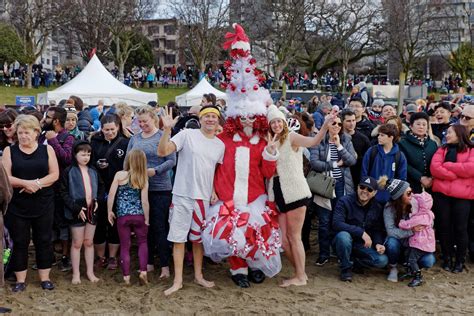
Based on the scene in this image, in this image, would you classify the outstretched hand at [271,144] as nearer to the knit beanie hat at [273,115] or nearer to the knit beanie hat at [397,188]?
the knit beanie hat at [273,115]

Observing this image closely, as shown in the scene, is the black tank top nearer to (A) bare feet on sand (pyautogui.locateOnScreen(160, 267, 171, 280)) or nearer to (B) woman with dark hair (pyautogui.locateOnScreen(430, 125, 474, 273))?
(A) bare feet on sand (pyautogui.locateOnScreen(160, 267, 171, 280))

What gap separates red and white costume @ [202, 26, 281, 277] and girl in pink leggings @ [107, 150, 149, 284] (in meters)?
0.71

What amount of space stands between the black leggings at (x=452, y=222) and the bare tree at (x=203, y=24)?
35448 mm

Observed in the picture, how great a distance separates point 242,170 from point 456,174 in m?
2.46

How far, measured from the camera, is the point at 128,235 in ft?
17.7

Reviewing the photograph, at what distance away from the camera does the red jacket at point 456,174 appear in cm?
568

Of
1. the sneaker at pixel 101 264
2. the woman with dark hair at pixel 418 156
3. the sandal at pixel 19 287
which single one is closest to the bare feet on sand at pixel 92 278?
the sneaker at pixel 101 264

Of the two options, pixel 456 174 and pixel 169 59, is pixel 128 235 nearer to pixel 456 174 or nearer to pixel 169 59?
pixel 456 174

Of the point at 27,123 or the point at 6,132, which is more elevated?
the point at 27,123

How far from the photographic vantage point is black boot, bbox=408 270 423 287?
5.44 meters

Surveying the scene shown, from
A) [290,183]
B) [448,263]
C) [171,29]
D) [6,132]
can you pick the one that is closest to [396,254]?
[448,263]

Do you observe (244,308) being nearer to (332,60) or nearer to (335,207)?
(335,207)

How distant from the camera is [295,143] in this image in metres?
5.27

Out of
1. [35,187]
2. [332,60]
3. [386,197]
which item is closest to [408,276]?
[386,197]
